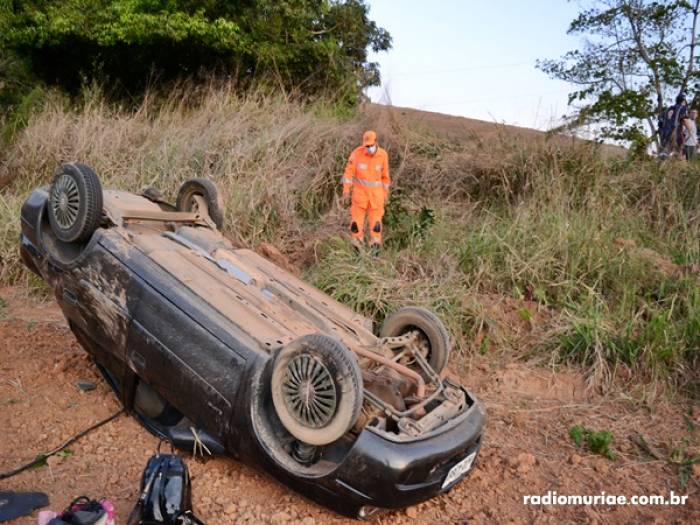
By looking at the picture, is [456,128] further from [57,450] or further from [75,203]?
[57,450]

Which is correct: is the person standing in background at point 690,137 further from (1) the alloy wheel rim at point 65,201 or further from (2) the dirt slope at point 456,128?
(1) the alloy wheel rim at point 65,201

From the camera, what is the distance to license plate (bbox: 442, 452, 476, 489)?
3.01 metres

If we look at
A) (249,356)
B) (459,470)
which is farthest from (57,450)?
(459,470)

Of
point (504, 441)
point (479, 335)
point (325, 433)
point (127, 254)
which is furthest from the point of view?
point (479, 335)

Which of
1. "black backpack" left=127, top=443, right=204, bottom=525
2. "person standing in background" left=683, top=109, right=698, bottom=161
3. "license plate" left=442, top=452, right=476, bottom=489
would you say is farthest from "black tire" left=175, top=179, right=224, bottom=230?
"person standing in background" left=683, top=109, right=698, bottom=161

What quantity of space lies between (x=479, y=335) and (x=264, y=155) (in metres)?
4.72

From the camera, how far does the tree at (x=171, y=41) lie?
11734 mm

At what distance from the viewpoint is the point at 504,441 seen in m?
4.22

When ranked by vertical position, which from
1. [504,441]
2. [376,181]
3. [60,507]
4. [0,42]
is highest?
[0,42]

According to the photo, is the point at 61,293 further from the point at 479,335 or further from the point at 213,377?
the point at 479,335

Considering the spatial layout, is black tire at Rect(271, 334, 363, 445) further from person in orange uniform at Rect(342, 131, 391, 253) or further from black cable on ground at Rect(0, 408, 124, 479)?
person in orange uniform at Rect(342, 131, 391, 253)

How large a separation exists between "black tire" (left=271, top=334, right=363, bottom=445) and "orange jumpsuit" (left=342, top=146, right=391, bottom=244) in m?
4.44

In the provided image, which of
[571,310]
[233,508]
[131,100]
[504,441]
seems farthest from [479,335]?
[131,100]

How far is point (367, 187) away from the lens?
7.32 metres
